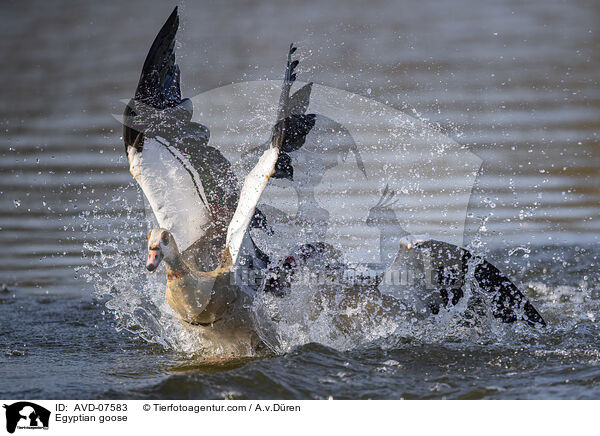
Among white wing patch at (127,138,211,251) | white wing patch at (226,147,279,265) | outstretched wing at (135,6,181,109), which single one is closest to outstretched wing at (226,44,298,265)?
white wing patch at (226,147,279,265)

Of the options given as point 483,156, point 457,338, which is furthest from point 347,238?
point 483,156

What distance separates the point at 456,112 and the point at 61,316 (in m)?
3.50

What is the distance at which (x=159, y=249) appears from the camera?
7.45ft

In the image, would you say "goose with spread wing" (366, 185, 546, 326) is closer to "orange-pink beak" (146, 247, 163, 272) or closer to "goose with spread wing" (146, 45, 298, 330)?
"goose with spread wing" (146, 45, 298, 330)

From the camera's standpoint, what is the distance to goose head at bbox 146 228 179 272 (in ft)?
7.39

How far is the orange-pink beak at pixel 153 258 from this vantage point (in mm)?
2248

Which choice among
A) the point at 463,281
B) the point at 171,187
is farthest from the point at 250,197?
the point at 463,281

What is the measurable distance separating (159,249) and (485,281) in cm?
129

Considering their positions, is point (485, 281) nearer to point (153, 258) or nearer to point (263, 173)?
point (263, 173)
